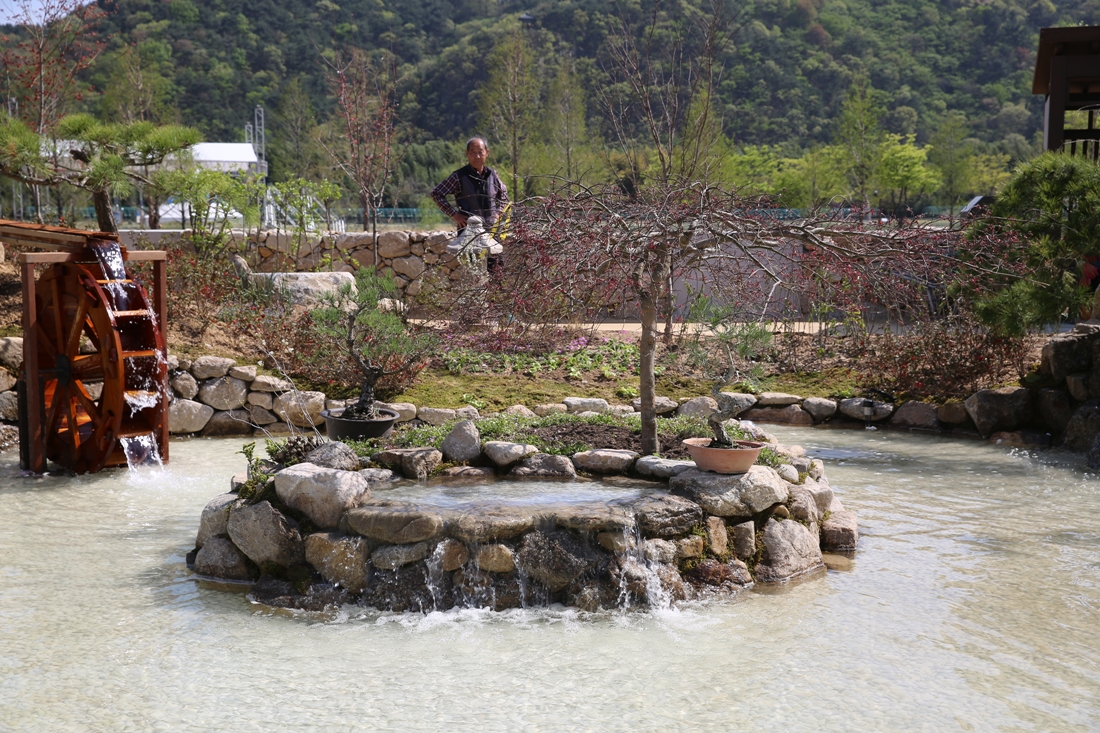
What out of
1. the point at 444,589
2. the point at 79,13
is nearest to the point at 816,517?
the point at 444,589

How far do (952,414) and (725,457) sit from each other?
5.02 meters

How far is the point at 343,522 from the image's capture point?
499 centimetres

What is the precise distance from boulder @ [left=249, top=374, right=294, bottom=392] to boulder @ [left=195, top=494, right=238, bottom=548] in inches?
153

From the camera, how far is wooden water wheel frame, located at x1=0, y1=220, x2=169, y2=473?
7.40m

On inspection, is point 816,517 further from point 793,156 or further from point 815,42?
point 815,42

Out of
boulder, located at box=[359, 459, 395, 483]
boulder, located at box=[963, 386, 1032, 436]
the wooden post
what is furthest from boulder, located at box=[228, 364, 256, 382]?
boulder, located at box=[963, 386, 1032, 436]

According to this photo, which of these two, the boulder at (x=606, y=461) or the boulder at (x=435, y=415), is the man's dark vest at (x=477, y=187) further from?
the boulder at (x=606, y=461)

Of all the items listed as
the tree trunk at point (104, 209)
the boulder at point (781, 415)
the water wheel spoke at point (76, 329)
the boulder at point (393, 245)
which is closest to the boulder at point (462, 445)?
the water wheel spoke at point (76, 329)

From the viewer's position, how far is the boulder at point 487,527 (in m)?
4.77

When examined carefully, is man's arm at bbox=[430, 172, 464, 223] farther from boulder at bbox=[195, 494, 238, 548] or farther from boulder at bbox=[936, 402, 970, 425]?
boulder at bbox=[936, 402, 970, 425]

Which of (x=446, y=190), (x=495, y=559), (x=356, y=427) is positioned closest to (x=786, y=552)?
(x=495, y=559)

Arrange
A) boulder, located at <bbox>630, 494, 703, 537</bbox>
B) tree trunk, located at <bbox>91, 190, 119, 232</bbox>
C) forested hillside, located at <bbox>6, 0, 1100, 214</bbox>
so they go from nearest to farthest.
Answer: boulder, located at <bbox>630, 494, 703, 537</bbox> < tree trunk, located at <bbox>91, 190, 119, 232</bbox> < forested hillside, located at <bbox>6, 0, 1100, 214</bbox>

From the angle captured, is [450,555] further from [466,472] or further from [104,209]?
[104,209]

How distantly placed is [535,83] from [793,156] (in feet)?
38.0
